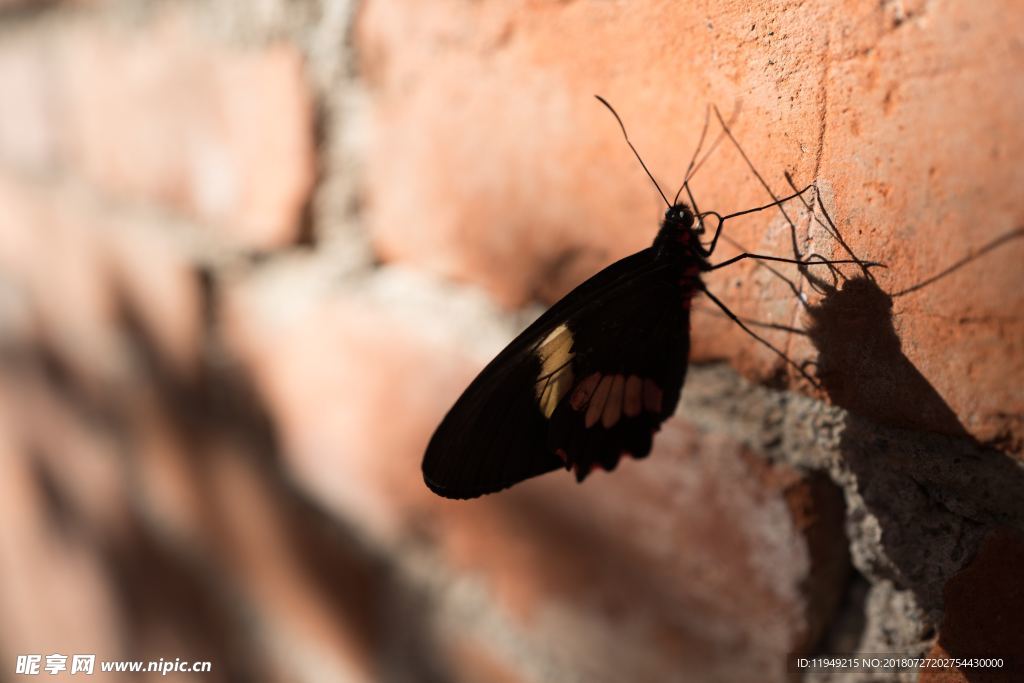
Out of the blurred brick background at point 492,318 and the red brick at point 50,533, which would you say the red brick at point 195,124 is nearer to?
the blurred brick background at point 492,318

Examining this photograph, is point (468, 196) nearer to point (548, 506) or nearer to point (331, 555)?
point (548, 506)

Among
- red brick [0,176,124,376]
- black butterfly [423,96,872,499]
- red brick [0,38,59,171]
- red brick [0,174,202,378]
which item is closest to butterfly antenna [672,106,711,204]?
black butterfly [423,96,872,499]

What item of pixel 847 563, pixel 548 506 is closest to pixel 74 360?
pixel 548 506

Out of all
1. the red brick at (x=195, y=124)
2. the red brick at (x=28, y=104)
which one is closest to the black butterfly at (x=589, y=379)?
the red brick at (x=195, y=124)

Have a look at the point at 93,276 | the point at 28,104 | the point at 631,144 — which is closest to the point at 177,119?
the point at 93,276

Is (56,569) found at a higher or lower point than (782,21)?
higher

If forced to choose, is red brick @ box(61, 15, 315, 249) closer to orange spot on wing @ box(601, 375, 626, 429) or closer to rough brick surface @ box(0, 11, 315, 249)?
rough brick surface @ box(0, 11, 315, 249)
